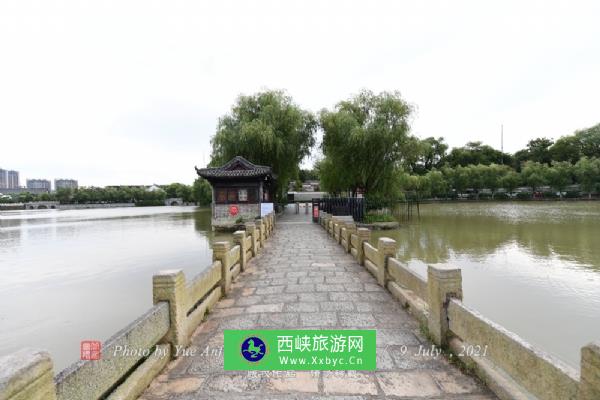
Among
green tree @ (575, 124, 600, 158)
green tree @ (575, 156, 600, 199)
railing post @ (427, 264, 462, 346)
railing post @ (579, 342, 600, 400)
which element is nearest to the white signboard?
railing post @ (427, 264, 462, 346)

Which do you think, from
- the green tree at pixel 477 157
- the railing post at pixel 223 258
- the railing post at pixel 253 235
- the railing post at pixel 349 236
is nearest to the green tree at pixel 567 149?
the green tree at pixel 477 157

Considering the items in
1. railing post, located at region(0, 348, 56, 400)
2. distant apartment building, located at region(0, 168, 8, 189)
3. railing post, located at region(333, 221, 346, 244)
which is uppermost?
distant apartment building, located at region(0, 168, 8, 189)

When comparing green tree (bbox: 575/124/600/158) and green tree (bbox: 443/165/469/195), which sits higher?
green tree (bbox: 575/124/600/158)

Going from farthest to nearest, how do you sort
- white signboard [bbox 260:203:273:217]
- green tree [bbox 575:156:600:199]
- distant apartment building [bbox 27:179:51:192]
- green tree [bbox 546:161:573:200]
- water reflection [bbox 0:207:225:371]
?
distant apartment building [bbox 27:179:51:192]
green tree [bbox 546:161:573:200]
green tree [bbox 575:156:600:199]
white signboard [bbox 260:203:273:217]
water reflection [bbox 0:207:225:371]

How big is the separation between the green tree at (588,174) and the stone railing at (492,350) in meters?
56.3

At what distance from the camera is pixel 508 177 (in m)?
52.1

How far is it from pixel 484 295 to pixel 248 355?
637 cm

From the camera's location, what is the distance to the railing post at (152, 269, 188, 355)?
3346mm

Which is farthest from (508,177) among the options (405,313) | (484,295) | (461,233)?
(405,313)

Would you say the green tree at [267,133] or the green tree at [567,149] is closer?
the green tree at [267,133]

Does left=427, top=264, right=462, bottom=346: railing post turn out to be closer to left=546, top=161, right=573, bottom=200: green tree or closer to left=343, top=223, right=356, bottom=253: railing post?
left=343, top=223, right=356, bottom=253: railing post

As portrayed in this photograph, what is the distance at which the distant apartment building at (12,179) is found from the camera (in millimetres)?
174600

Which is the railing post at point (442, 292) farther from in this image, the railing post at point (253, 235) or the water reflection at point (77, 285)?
the railing post at point (253, 235)

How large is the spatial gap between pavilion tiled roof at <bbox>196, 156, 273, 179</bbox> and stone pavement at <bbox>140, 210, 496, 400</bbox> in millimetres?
12083
